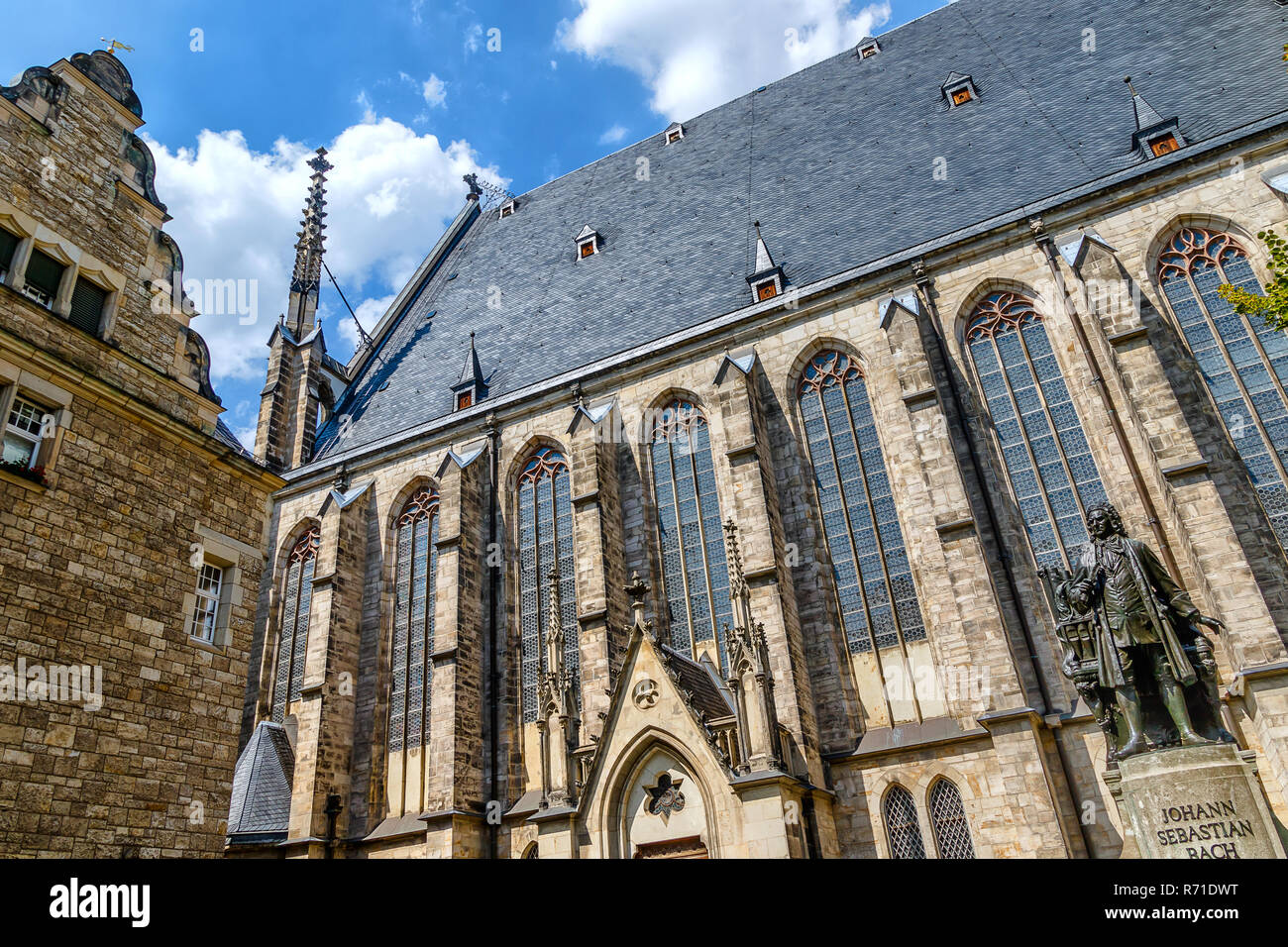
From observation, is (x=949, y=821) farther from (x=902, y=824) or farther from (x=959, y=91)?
(x=959, y=91)

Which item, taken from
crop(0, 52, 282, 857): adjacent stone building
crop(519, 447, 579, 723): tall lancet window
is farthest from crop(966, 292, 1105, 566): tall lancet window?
crop(0, 52, 282, 857): adjacent stone building

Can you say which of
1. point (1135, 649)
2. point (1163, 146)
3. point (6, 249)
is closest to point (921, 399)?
point (1163, 146)

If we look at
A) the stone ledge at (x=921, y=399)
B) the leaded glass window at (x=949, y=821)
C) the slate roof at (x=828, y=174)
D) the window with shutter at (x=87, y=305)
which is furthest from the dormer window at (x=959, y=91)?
the window with shutter at (x=87, y=305)

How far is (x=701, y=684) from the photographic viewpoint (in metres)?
13.7

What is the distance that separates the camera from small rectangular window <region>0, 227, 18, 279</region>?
9.56 metres

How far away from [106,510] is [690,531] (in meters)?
9.89

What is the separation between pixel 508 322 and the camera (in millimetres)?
23469

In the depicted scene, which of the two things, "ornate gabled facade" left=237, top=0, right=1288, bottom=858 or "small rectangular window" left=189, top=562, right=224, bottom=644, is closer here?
"small rectangular window" left=189, top=562, right=224, bottom=644

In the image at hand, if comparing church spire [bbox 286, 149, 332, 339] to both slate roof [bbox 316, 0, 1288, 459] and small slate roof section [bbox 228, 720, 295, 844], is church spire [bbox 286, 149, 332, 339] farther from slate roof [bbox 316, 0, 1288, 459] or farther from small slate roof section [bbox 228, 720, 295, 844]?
small slate roof section [bbox 228, 720, 295, 844]

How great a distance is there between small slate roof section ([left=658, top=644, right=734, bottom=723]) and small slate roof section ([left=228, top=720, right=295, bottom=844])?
355 inches

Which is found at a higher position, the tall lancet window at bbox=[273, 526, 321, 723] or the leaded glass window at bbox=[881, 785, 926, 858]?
the tall lancet window at bbox=[273, 526, 321, 723]

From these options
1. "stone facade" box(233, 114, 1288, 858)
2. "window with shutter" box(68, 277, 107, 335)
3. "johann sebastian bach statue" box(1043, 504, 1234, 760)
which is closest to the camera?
"johann sebastian bach statue" box(1043, 504, 1234, 760)
